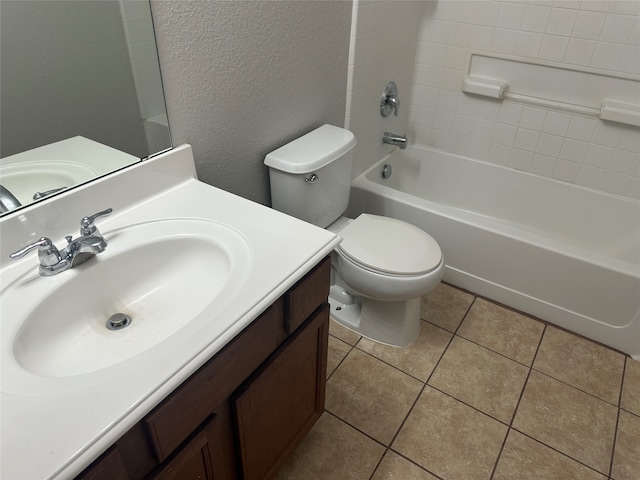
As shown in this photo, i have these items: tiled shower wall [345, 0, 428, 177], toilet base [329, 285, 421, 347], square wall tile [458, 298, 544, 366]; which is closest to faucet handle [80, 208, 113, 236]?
toilet base [329, 285, 421, 347]

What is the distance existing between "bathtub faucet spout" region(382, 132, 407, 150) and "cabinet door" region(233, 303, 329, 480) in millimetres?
1330

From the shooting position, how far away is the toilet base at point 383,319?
5.82ft

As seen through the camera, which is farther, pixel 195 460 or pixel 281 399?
pixel 281 399

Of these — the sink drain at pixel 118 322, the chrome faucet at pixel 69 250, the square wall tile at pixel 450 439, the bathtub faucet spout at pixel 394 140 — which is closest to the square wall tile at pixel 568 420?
the square wall tile at pixel 450 439

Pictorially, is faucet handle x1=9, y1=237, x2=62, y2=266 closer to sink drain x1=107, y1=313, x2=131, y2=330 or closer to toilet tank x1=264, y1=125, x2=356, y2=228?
sink drain x1=107, y1=313, x2=131, y2=330

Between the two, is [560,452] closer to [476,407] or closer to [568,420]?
[568,420]

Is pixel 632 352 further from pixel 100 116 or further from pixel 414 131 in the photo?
pixel 100 116

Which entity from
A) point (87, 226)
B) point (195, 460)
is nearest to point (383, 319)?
point (195, 460)

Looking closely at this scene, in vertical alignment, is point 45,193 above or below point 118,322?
above

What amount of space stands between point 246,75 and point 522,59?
1.42 m

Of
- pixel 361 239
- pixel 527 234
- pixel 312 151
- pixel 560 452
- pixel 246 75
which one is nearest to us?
pixel 246 75

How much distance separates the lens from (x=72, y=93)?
102cm

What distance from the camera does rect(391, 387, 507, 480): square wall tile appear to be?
1437 mm

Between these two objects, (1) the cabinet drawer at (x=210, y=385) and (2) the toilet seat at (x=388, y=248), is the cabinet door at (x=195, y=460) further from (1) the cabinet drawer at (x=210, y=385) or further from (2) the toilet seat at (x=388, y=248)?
(2) the toilet seat at (x=388, y=248)
